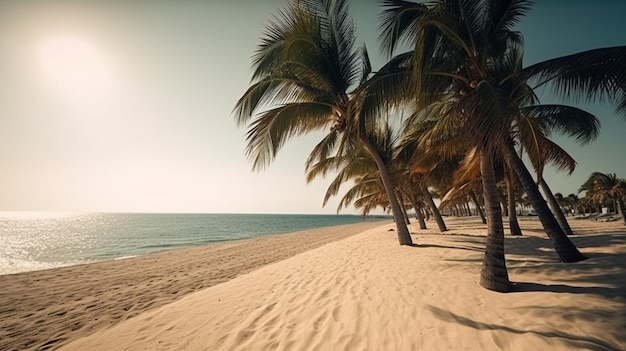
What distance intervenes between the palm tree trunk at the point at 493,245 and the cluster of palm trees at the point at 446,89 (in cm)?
2

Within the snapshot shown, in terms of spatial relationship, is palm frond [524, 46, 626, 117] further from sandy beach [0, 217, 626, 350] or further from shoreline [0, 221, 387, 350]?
shoreline [0, 221, 387, 350]

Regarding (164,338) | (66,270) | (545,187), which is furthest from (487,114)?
(66,270)

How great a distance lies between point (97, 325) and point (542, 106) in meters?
12.9

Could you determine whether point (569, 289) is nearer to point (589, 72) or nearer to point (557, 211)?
point (589, 72)

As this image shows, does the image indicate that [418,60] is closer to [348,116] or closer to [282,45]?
[348,116]

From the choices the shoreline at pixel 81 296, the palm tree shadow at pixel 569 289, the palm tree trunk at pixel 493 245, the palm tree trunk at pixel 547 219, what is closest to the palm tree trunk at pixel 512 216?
the palm tree trunk at pixel 547 219

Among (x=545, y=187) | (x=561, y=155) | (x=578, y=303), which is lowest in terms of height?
(x=578, y=303)

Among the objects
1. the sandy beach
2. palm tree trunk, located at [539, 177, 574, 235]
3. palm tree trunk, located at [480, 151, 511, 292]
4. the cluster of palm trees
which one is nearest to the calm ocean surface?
the sandy beach

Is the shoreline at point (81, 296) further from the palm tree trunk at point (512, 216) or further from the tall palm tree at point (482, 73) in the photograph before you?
the palm tree trunk at point (512, 216)

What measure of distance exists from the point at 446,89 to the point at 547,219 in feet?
14.5

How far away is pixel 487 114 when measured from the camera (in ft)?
11.6

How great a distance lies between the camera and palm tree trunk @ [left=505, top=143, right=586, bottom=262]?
5844 mm

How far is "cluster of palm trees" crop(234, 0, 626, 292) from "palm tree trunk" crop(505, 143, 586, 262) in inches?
1.0

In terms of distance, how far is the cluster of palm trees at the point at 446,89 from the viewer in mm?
4344
